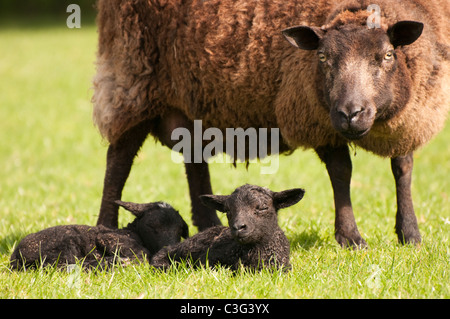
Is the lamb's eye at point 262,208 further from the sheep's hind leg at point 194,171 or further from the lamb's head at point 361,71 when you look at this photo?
the sheep's hind leg at point 194,171

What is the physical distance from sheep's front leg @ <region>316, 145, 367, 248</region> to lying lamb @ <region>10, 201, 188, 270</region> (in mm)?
1344

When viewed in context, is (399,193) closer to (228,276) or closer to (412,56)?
(412,56)

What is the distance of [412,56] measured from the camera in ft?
17.3

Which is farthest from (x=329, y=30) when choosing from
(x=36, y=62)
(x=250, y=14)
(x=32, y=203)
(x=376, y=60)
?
(x=36, y=62)

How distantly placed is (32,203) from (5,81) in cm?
1298

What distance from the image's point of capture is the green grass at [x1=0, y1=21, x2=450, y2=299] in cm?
440

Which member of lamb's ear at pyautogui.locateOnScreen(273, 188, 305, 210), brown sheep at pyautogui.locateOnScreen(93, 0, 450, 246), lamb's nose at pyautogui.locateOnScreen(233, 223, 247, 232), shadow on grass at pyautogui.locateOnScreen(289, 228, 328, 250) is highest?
brown sheep at pyautogui.locateOnScreen(93, 0, 450, 246)

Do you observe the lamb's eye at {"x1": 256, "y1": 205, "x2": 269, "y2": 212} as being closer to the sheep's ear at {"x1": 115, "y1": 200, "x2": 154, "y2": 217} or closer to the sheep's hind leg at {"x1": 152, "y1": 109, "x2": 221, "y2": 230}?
the sheep's ear at {"x1": 115, "y1": 200, "x2": 154, "y2": 217}

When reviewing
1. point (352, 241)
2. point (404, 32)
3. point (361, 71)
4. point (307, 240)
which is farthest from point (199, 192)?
point (404, 32)

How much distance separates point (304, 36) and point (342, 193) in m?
1.40

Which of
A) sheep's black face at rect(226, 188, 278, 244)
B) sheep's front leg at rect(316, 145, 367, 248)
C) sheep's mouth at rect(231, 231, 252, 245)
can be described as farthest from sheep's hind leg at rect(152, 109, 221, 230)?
sheep's mouth at rect(231, 231, 252, 245)

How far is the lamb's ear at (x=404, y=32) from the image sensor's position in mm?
4980

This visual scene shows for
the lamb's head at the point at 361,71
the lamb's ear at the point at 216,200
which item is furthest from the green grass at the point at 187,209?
the lamb's head at the point at 361,71

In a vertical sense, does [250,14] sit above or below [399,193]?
above
